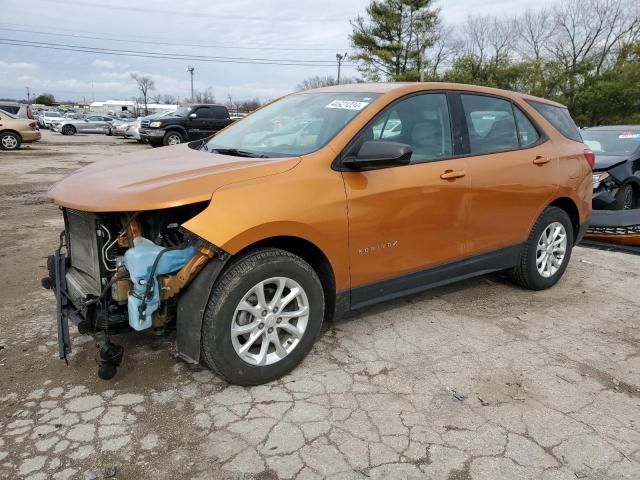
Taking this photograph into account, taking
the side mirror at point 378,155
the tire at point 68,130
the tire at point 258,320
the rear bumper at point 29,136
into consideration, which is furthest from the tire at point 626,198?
the tire at point 68,130

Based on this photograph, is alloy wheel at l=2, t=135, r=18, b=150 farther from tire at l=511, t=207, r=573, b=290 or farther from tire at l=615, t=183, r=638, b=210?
tire at l=511, t=207, r=573, b=290

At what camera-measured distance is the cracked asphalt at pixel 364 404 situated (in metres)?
2.37

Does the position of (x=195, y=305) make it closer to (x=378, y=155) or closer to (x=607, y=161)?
(x=378, y=155)

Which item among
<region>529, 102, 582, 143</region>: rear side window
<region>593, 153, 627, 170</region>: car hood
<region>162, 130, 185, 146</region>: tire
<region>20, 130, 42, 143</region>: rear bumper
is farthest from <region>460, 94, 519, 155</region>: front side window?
<region>20, 130, 42, 143</region>: rear bumper

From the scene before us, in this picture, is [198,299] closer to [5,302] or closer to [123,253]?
[123,253]

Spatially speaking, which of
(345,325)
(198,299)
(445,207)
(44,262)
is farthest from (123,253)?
(44,262)

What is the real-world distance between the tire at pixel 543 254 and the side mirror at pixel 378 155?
6.28 ft

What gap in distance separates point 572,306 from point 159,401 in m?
3.43

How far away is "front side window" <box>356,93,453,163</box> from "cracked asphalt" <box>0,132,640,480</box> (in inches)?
50.9

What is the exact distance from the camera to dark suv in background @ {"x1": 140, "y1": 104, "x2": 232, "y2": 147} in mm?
19391

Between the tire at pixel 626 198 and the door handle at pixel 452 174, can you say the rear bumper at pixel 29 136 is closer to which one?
the tire at pixel 626 198

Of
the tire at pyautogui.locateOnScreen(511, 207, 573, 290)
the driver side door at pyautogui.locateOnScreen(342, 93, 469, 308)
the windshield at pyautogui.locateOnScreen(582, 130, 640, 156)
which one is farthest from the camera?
the windshield at pyautogui.locateOnScreen(582, 130, 640, 156)

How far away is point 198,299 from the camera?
272 centimetres

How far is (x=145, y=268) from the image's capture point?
2.66 m
